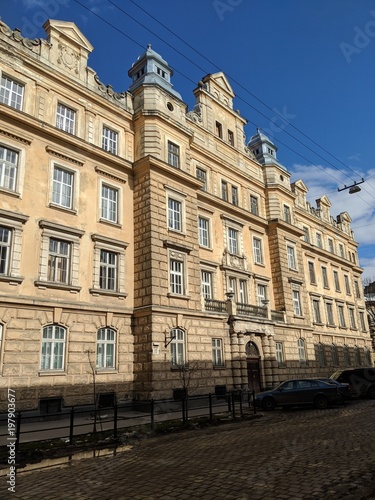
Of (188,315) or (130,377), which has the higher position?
(188,315)

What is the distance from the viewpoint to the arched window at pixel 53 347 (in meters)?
18.1

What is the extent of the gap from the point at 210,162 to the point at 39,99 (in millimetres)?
12906

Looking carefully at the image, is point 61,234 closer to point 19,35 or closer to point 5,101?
point 5,101

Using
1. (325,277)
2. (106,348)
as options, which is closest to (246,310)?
(106,348)

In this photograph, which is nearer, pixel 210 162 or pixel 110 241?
pixel 110 241

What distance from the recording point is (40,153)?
20219mm

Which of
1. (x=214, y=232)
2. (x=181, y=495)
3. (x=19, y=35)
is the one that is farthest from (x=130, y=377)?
(x=19, y=35)

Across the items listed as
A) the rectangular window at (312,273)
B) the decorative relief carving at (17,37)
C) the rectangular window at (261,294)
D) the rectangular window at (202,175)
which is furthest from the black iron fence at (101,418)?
the rectangular window at (312,273)

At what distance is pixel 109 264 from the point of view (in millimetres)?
21891

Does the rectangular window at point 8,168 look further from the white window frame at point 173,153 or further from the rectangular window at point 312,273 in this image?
the rectangular window at point 312,273

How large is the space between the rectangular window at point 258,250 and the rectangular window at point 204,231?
5.82 m

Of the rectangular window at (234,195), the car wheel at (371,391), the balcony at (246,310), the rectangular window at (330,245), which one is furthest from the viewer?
the rectangular window at (330,245)

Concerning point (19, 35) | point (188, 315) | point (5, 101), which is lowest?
point (188, 315)

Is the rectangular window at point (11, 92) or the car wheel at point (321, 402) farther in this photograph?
the car wheel at point (321, 402)
